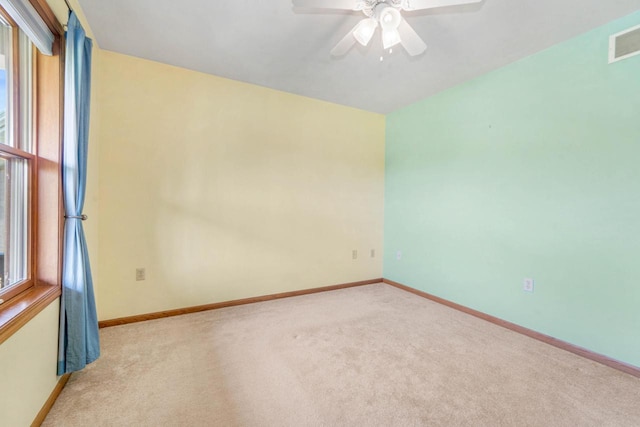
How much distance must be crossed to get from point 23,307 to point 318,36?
2.41 metres

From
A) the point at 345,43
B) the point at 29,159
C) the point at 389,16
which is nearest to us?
the point at 29,159

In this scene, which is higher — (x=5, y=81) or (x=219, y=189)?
(x=5, y=81)

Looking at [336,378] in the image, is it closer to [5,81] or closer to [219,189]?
[219,189]

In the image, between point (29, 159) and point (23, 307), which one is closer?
point (23, 307)

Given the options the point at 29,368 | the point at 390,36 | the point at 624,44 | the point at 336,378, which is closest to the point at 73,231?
the point at 29,368

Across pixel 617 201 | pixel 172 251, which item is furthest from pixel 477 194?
pixel 172 251

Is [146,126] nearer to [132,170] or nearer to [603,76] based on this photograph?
[132,170]

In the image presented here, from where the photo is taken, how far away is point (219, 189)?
113 inches

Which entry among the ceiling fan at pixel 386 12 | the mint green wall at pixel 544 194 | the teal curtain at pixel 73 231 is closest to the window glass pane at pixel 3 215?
the teal curtain at pixel 73 231

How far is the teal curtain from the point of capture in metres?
1.58

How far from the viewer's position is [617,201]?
1.91 metres

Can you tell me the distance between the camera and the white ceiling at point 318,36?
184 centimetres

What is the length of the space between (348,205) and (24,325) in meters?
3.06

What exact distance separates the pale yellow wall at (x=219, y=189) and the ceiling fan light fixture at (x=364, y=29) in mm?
1626
